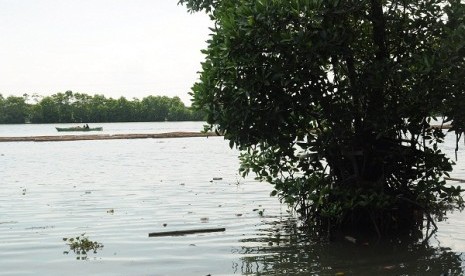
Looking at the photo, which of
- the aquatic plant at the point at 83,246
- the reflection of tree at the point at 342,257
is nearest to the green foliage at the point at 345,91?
the reflection of tree at the point at 342,257

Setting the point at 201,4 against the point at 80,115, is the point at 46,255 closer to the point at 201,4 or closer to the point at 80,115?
the point at 201,4

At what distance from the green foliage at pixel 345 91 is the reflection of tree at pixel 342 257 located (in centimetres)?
79

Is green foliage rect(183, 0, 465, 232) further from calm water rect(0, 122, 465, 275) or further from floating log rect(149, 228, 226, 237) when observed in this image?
floating log rect(149, 228, 226, 237)

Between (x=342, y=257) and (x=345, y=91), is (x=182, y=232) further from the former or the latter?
(x=345, y=91)

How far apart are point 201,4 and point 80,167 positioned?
24117 mm

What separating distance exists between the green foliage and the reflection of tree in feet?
2.58

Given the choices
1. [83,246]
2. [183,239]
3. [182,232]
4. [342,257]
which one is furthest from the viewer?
[182,232]

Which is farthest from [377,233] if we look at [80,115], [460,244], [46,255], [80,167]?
[80,115]

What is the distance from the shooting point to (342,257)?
41.1 ft

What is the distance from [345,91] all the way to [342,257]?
4358 mm

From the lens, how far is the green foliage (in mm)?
12414

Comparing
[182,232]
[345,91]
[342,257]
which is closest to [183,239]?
[182,232]

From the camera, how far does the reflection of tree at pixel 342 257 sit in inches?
451

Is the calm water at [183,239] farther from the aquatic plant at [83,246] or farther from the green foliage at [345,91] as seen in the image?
the green foliage at [345,91]
